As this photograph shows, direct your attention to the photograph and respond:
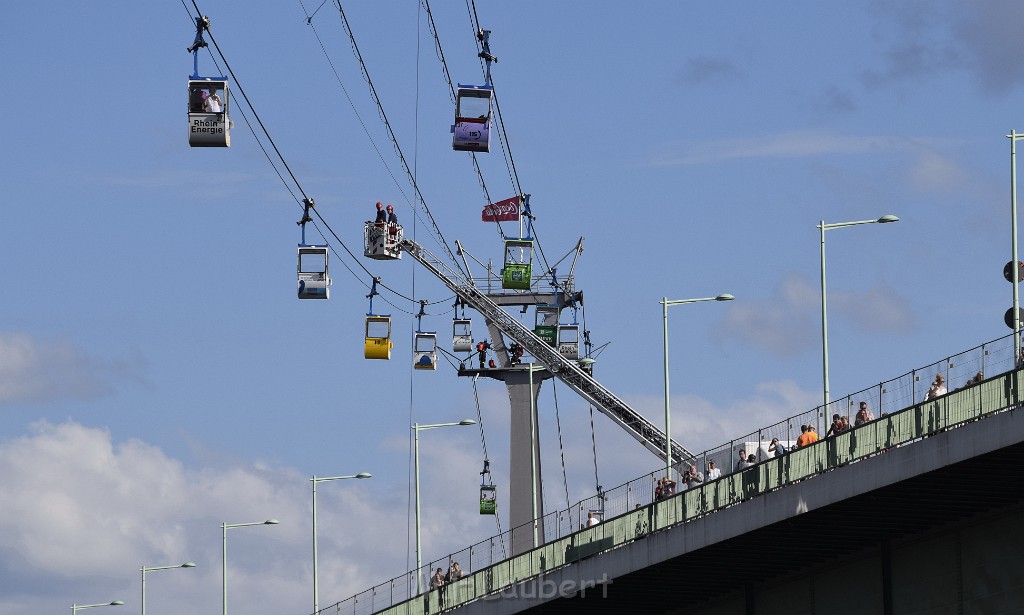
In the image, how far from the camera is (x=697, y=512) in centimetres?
5931

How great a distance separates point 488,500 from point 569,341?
9.69 m

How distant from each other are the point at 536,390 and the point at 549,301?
4.22m

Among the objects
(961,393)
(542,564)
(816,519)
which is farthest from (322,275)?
(961,393)

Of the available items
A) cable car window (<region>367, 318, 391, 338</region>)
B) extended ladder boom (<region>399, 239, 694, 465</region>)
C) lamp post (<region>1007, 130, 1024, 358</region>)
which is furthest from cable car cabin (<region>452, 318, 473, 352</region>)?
lamp post (<region>1007, 130, 1024, 358</region>)

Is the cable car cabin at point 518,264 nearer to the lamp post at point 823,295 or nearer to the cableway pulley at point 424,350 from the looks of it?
the cableway pulley at point 424,350

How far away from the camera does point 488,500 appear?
11238cm

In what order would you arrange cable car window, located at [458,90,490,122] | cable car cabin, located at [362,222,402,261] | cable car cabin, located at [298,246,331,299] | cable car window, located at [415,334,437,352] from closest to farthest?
cable car window, located at [458,90,490,122], cable car cabin, located at [298,246,331,299], cable car cabin, located at [362,222,402,261], cable car window, located at [415,334,437,352]

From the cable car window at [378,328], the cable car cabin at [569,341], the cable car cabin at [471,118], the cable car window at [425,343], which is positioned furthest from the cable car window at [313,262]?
the cable car cabin at [569,341]

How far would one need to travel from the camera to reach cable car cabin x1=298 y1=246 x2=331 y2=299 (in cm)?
6794

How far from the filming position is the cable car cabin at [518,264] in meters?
98.8

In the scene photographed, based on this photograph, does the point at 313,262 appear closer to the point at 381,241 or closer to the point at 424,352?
the point at 381,241

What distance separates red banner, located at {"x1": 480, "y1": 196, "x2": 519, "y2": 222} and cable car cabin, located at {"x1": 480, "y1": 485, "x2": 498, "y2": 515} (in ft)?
45.8

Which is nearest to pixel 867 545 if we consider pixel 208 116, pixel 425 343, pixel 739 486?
pixel 739 486

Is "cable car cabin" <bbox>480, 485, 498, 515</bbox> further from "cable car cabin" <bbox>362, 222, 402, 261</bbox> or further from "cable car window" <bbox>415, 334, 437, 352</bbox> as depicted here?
"cable car cabin" <bbox>362, 222, 402, 261</bbox>
